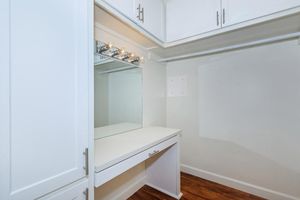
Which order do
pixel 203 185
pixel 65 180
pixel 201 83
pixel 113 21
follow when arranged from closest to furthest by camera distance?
1. pixel 65 180
2. pixel 113 21
3. pixel 203 185
4. pixel 201 83

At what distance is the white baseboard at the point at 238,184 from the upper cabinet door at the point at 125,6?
2.37 metres

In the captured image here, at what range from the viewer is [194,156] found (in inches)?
92.0

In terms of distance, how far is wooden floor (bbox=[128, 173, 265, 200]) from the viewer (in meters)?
1.82

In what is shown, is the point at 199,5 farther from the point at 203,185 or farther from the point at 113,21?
the point at 203,185

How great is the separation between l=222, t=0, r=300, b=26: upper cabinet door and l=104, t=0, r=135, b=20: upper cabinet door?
0.96 m

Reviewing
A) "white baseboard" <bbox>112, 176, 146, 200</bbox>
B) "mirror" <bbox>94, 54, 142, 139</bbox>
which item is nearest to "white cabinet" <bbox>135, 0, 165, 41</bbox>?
"mirror" <bbox>94, 54, 142, 139</bbox>

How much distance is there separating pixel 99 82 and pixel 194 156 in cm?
188

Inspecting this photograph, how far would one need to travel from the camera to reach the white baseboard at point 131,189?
1.73 m

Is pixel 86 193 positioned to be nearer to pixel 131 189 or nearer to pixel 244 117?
pixel 131 189

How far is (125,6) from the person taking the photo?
1.33 meters

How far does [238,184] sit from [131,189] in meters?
1.48

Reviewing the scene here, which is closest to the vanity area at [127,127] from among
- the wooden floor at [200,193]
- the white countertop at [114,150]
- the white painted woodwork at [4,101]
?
the white countertop at [114,150]

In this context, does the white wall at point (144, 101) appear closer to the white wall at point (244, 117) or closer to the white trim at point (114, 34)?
the white trim at point (114, 34)

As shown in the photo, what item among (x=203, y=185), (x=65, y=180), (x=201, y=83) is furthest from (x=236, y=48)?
(x=65, y=180)
